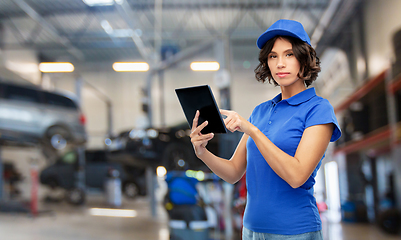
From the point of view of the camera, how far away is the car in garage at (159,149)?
4.52 m

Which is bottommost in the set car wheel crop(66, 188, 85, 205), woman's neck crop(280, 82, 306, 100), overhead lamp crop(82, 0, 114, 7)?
car wheel crop(66, 188, 85, 205)

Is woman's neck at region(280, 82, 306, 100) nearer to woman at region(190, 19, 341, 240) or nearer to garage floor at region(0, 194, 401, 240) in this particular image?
woman at region(190, 19, 341, 240)

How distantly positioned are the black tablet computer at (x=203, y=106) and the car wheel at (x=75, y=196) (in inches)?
198

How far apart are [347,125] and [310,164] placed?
14.6 ft

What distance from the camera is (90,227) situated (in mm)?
4520

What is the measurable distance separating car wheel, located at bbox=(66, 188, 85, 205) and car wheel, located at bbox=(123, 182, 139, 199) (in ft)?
2.56

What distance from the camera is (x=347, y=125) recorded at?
186 inches

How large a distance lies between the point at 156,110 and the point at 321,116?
5.09 m

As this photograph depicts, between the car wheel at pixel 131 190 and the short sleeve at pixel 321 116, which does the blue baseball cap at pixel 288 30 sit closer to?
the short sleeve at pixel 321 116

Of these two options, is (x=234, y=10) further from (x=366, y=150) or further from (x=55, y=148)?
(x=55, y=148)

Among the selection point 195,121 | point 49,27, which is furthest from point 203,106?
point 49,27

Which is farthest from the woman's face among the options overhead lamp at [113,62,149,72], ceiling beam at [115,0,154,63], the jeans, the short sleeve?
overhead lamp at [113,62,149,72]

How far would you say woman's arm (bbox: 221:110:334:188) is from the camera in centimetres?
77

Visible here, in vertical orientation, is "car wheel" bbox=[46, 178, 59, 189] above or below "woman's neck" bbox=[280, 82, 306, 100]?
below
